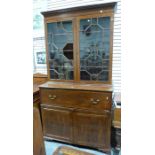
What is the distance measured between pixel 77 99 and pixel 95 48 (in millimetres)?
734

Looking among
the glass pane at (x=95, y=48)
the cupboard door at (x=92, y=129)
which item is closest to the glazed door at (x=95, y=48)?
the glass pane at (x=95, y=48)

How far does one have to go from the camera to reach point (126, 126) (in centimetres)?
48

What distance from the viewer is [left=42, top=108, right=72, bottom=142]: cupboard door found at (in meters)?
2.09

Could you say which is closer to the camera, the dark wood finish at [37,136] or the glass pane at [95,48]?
the dark wood finish at [37,136]

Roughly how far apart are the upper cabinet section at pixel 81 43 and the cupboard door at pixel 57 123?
0.50 m

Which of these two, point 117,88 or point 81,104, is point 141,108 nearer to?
point 81,104

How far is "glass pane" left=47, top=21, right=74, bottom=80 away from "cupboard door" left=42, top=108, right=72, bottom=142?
514 mm

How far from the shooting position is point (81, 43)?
2053 mm

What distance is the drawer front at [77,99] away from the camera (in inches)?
73.3

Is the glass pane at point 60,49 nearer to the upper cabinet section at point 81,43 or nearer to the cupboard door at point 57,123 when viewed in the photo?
the upper cabinet section at point 81,43

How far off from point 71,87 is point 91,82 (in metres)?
0.29

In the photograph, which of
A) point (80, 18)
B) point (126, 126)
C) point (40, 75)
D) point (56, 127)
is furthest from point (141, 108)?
point (40, 75)

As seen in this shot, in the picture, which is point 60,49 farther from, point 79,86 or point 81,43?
point 79,86
